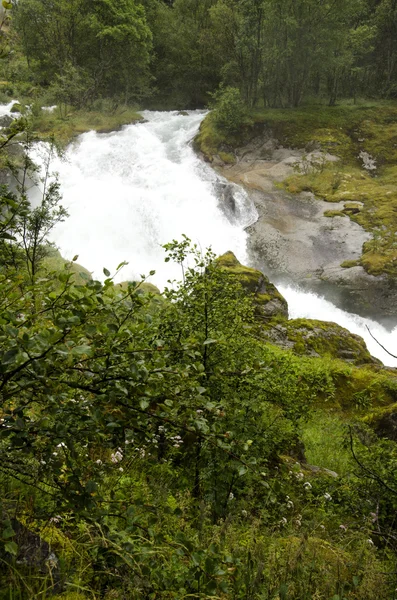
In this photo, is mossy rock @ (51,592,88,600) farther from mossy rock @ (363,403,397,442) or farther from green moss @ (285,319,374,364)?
green moss @ (285,319,374,364)

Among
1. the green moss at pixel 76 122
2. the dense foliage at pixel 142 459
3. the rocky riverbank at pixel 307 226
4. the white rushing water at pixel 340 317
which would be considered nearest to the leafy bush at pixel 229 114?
the rocky riverbank at pixel 307 226

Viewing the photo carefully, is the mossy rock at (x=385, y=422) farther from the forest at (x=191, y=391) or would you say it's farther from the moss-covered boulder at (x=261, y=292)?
the moss-covered boulder at (x=261, y=292)

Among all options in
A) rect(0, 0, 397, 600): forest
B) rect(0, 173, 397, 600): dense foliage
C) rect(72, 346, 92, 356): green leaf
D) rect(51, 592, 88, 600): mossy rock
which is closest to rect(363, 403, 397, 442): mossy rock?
rect(0, 0, 397, 600): forest

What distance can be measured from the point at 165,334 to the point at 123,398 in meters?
2.36

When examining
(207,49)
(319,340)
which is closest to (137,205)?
(319,340)

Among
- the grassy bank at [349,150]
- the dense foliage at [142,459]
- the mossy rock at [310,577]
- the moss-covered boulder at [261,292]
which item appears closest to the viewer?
the dense foliage at [142,459]

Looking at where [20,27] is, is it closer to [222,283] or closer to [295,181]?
[295,181]

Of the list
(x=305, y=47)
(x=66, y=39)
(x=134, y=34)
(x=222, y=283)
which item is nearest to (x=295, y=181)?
(x=305, y=47)

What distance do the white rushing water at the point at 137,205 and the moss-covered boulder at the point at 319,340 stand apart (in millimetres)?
3916

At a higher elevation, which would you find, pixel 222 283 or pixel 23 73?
pixel 23 73

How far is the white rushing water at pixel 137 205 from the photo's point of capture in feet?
56.3

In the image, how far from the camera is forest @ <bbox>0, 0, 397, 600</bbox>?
5.22 ft

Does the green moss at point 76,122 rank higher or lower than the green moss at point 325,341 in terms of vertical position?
higher

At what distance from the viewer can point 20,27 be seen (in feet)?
108
